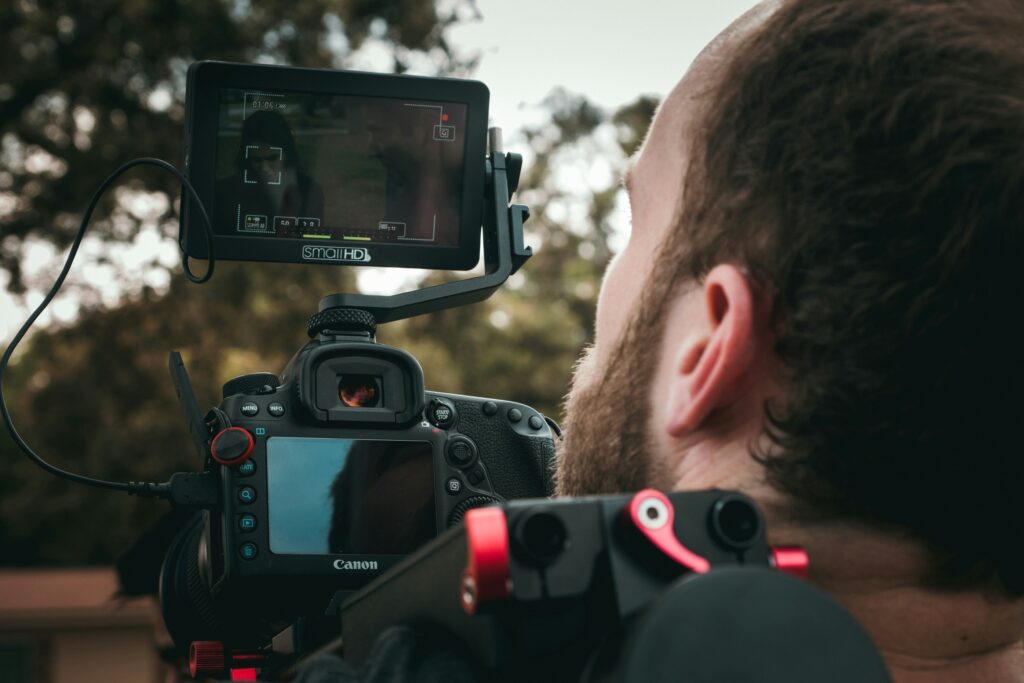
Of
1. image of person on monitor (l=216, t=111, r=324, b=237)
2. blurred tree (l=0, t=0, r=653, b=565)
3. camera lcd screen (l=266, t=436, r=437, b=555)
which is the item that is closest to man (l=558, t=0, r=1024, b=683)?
camera lcd screen (l=266, t=436, r=437, b=555)

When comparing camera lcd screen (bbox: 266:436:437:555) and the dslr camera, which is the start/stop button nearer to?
the dslr camera

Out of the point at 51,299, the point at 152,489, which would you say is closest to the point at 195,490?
the point at 152,489

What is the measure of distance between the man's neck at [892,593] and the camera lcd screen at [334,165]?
859 mm

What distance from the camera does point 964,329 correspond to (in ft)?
3.31

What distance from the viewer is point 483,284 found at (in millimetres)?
1764

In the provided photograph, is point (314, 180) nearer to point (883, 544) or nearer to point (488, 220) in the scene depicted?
point (488, 220)

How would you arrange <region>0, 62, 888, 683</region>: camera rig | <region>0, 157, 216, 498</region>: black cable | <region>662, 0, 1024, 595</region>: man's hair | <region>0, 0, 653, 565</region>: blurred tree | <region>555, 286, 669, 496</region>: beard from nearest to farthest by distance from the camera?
1. <region>0, 62, 888, 683</region>: camera rig
2. <region>662, 0, 1024, 595</region>: man's hair
3. <region>555, 286, 669, 496</region>: beard
4. <region>0, 157, 216, 498</region>: black cable
5. <region>0, 0, 653, 565</region>: blurred tree

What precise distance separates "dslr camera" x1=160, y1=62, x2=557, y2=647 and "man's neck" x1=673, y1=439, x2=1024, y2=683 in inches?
26.1

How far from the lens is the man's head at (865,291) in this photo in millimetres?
1012

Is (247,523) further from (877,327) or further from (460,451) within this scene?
(877,327)

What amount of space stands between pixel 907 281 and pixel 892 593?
0.90 feet

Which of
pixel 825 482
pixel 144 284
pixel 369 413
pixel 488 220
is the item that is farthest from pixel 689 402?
pixel 144 284

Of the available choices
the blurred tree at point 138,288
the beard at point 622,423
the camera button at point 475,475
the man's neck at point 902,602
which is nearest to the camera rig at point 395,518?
the camera button at point 475,475

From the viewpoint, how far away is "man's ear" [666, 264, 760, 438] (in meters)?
1.06
